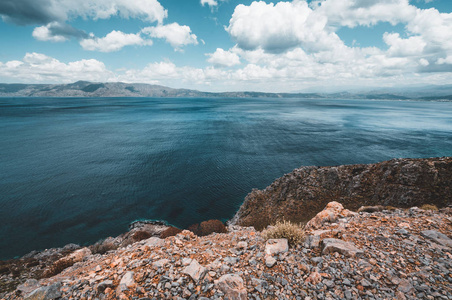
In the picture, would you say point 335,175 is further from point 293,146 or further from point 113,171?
point 113,171

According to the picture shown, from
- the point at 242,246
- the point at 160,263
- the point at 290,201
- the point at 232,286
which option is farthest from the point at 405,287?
the point at 290,201

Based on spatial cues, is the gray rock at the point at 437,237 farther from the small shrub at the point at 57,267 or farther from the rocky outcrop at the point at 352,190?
the small shrub at the point at 57,267

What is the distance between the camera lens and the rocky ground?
6.18 meters

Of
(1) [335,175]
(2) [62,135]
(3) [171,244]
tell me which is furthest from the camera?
(2) [62,135]

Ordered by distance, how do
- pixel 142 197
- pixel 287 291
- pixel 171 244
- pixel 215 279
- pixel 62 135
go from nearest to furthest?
1. pixel 287 291
2. pixel 215 279
3. pixel 171 244
4. pixel 142 197
5. pixel 62 135

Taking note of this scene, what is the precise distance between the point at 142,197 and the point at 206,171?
1640 cm

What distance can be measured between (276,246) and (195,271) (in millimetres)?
Answer: 3637

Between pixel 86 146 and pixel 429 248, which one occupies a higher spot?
pixel 429 248

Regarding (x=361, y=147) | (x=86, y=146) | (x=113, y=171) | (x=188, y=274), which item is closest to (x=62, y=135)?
(x=86, y=146)

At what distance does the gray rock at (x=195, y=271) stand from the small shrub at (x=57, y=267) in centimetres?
1209

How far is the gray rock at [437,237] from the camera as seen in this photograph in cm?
754

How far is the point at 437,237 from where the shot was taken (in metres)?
7.87

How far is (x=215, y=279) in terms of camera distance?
6.96 metres

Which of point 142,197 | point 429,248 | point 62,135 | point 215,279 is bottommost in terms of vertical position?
point 142,197
